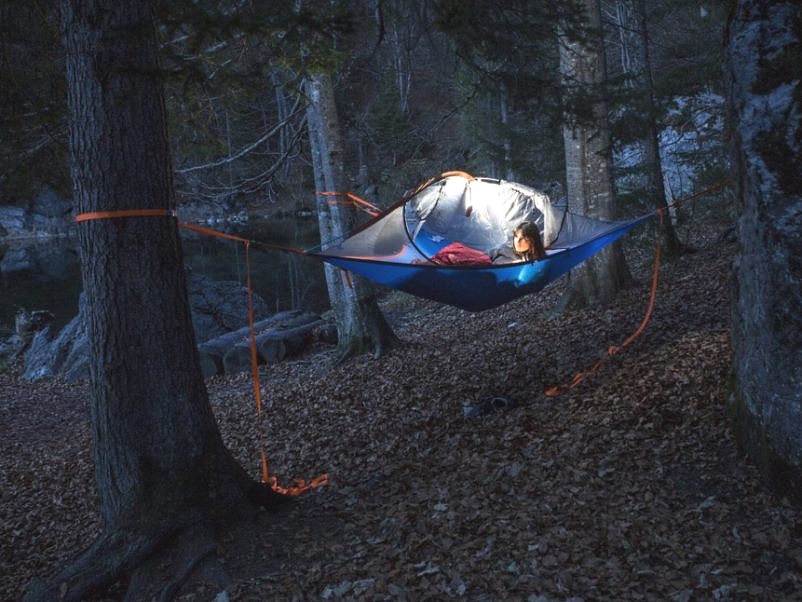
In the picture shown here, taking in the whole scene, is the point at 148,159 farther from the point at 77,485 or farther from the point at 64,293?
the point at 64,293

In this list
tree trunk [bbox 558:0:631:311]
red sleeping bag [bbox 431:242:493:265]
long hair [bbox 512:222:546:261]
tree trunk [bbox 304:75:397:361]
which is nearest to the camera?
long hair [bbox 512:222:546:261]

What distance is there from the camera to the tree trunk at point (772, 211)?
8.27 feet

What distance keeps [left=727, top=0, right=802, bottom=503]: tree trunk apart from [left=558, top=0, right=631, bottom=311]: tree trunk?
3339 mm

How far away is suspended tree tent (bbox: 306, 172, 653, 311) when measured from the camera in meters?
4.58

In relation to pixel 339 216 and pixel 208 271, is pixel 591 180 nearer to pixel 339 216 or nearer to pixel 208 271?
pixel 339 216

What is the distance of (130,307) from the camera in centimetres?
296

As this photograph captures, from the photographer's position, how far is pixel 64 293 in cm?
1797

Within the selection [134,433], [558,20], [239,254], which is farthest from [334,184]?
[239,254]

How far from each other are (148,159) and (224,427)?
127 inches

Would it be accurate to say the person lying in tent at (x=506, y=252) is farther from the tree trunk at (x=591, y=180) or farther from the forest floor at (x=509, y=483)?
the tree trunk at (x=591, y=180)

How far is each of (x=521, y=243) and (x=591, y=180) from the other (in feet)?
3.98

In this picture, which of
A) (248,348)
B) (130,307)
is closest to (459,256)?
(130,307)

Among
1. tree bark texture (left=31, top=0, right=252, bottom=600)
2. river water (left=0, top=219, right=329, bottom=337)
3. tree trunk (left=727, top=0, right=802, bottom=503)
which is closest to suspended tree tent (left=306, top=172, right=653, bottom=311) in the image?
tree bark texture (left=31, top=0, right=252, bottom=600)

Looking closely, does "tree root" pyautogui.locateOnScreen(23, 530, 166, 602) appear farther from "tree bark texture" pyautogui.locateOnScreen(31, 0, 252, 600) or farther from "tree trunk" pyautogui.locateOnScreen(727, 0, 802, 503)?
"tree trunk" pyautogui.locateOnScreen(727, 0, 802, 503)
